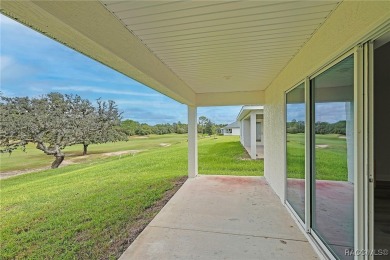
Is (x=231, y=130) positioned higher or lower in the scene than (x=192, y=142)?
higher

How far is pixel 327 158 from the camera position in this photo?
251cm

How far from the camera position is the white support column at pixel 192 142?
686 centimetres

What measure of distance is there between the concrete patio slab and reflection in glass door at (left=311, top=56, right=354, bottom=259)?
54 cm

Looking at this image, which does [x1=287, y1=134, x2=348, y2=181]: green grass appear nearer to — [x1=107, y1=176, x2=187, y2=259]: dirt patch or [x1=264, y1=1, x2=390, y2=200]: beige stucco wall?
[x1=264, y1=1, x2=390, y2=200]: beige stucco wall

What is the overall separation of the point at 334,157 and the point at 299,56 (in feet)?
5.66

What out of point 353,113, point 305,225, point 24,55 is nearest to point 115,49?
point 353,113

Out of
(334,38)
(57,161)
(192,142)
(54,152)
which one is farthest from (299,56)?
(57,161)

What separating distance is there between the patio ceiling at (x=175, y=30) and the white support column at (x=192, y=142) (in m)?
3.16

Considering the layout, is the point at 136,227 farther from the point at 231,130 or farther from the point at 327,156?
the point at 231,130

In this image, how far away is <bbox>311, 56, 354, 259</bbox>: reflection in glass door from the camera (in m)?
1.98

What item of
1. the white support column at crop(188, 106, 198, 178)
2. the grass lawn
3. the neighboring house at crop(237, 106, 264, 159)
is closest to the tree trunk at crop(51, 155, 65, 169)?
→ the grass lawn

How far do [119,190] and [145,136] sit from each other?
1842cm

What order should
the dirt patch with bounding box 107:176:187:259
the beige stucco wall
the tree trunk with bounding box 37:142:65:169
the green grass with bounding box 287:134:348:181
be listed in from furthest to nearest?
the tree trunk with bounding box 37:142:65:169, the dirt patch with bounding box 107:176:187:259, the green grass with bounding box 287:134:348:181, the beige stucco wall

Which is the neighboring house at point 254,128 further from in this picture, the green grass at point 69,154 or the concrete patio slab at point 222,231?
the green grass at point 69,154
